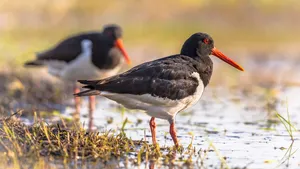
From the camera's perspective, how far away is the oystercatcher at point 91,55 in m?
11.2

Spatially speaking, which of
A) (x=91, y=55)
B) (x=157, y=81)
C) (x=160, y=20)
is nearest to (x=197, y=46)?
(x=157, y=81)

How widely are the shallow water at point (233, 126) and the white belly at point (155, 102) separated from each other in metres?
0.29

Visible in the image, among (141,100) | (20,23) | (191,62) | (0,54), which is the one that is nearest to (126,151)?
(141,100)

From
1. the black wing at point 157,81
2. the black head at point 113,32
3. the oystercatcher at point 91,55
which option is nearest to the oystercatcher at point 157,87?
the black wing at point 157,81

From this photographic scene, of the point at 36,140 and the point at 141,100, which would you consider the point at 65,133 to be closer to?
the point at 36,140

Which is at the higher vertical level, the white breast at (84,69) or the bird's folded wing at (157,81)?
the white breast at (84,69)

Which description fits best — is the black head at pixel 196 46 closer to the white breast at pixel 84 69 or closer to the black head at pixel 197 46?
the black head at pixel 197 46

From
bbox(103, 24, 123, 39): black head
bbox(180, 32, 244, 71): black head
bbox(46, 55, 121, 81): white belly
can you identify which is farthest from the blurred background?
bbox(180, 32, 244, 71): black head

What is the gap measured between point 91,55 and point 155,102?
4274mm

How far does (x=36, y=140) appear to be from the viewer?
6.48 metres

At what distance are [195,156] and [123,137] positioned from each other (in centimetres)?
81

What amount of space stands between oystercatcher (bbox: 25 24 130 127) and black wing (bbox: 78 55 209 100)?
12.8 ft

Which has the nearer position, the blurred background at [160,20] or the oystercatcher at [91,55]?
the oystercatcher at [91,55]

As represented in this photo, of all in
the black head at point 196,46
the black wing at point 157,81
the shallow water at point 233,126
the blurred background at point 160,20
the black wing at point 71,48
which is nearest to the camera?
the shallow water at point 233,126
